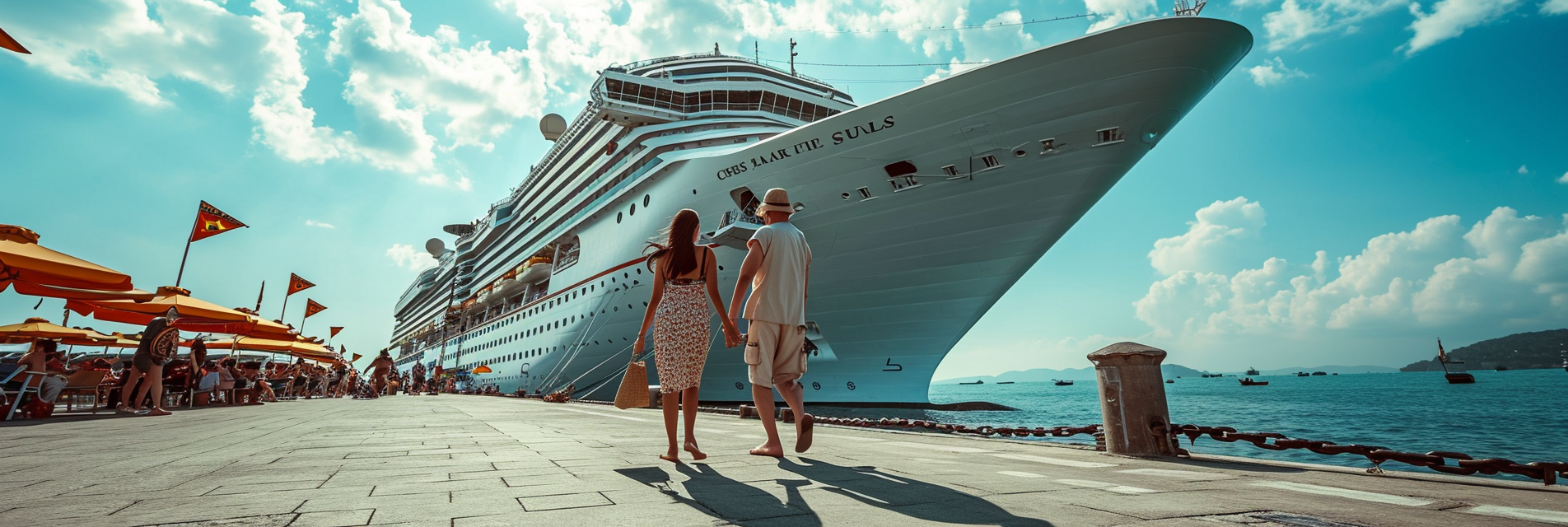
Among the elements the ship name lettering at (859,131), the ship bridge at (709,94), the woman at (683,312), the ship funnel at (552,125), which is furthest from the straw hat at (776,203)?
the ship funnel at (552,125)

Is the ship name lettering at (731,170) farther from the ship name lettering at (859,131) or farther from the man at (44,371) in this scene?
the man at (44,371)

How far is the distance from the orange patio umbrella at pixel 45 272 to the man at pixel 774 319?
374 inches

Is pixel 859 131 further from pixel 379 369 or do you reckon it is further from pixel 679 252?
pixel 379 369

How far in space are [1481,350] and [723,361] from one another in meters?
194

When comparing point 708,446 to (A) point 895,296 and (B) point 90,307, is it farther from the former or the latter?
(B) point 90,307

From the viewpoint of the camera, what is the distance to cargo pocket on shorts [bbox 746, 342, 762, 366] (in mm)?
3768

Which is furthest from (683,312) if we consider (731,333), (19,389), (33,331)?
(33,331)

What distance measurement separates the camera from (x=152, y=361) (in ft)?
29.2

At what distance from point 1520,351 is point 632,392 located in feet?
644

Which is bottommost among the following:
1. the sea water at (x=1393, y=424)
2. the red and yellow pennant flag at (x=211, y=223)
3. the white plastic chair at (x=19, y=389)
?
the sea water at (x=1393, y=424)

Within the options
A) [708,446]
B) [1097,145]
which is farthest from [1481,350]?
[708,446]

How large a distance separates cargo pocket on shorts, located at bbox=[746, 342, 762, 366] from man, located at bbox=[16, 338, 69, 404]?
9722 millimetres

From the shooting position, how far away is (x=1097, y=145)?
11.2 metres

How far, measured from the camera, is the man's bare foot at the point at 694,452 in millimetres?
3480
